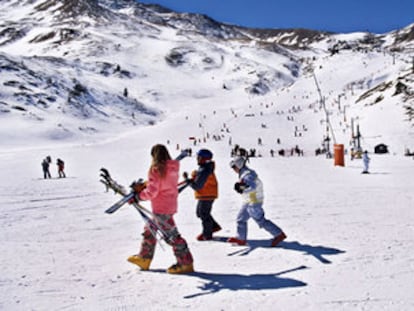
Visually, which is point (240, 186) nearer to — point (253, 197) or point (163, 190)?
point (253, 197)

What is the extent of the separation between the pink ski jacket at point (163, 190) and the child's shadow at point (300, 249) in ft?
5.22

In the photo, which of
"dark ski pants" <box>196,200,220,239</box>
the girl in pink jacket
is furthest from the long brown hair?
"dark ski pants" <box>196,200,220,239</box>

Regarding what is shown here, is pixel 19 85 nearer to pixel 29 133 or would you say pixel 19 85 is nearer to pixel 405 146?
pixel 29 133

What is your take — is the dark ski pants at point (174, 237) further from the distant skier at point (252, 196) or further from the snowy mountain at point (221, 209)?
the distant skier at point (252, 196)

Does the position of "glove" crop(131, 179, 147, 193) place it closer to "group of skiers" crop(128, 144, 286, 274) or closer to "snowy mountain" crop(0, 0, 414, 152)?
"group of skiers" crop(128, 144, 286, 274)

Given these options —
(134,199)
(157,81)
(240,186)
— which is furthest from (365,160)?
(157,81)

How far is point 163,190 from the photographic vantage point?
6098mm

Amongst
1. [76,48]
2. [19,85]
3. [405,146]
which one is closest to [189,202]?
[405,146]

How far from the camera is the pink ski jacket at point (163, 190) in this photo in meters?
6.02

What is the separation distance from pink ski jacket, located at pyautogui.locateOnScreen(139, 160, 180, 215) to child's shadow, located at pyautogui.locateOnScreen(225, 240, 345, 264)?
159 cm

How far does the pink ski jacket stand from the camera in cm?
602

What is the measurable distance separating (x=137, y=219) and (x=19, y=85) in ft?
216

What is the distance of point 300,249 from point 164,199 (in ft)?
8.01

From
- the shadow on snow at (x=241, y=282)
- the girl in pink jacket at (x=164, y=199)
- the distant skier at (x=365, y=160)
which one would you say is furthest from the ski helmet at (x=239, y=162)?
the distant skier at (x=365, y=160)
